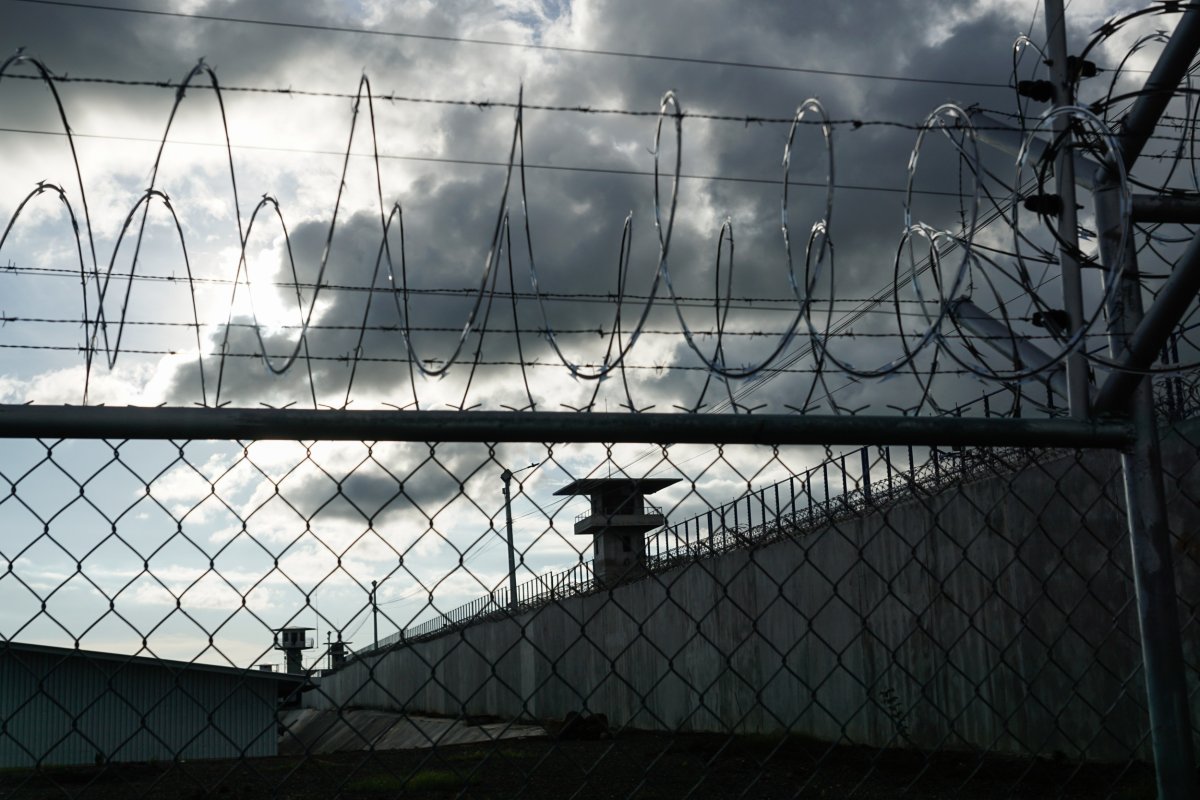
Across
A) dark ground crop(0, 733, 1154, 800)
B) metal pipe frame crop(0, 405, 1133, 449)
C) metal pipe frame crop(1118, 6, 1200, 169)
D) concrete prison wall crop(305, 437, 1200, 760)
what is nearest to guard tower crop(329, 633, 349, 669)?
metal pipe frame crop(0, 405, 1133, 449)

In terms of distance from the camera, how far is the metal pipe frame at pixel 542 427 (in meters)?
1.78

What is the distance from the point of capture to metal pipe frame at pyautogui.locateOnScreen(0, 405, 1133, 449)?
5.83 feet

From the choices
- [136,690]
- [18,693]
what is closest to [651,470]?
[18,693]

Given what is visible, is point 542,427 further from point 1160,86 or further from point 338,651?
point 1160,86

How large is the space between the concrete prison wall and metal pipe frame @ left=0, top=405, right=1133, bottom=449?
1191 mm

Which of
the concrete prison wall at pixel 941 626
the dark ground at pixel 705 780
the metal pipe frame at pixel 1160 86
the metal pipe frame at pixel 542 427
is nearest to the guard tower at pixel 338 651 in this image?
the metal pipe frame at pixel 542 427

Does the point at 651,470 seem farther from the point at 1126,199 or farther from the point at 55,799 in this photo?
the point at 55,799

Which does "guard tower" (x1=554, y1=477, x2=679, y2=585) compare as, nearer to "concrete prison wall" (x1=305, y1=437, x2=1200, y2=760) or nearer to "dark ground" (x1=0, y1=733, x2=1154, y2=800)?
"concrete prison wall" (x1=305, y1=437, x2=1200, y2=760)

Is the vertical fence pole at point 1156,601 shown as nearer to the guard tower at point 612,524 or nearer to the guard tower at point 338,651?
the guard tower at point 612,524

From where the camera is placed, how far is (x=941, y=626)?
37.3 ft

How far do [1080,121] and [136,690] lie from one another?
2398 centimetres

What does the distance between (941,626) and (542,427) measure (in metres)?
10.4

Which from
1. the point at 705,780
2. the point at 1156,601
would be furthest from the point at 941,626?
the point at 1156,601

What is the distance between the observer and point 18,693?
18.9 meters
